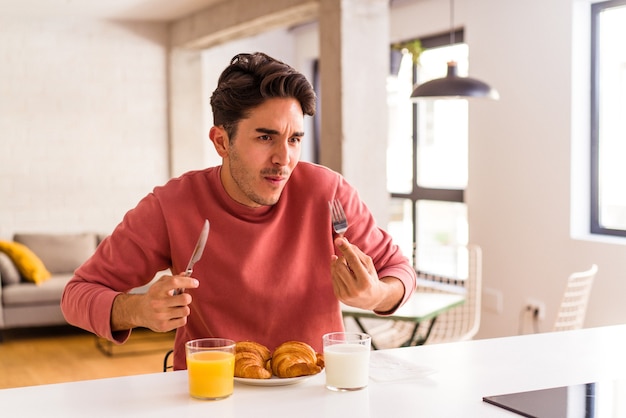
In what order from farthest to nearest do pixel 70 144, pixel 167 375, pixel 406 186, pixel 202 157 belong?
pixel 202 157 → pixel 70 144 → pixel 406 186 → pixel 167 375

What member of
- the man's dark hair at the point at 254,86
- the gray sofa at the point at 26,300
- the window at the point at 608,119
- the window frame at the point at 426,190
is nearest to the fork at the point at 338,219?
the man's dark hair at the point at 254,86

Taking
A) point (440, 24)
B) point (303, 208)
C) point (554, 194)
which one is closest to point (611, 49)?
point (554, 194)

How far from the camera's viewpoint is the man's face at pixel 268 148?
1.68m

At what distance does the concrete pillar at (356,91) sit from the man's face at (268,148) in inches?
103

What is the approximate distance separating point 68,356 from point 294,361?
172 inches

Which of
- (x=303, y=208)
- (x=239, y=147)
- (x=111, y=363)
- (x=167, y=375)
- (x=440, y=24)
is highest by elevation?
(x=440, y=24)

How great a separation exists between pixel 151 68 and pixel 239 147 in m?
5.78

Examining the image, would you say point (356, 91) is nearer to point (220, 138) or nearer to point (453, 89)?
point (453, 89)

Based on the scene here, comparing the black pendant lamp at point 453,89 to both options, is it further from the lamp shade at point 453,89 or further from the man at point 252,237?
the man at point 252,237

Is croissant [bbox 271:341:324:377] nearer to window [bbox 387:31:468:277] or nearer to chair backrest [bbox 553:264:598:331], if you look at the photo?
chair backrest [bbox 553:264:598:331]

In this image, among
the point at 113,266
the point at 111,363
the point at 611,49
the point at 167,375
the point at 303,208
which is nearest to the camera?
the point at 167,375

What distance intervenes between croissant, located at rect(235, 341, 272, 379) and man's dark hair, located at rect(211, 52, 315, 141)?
531mm

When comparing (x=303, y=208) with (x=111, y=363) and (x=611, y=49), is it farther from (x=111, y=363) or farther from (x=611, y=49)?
(x=111, y=363)

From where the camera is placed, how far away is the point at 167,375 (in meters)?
1.49
